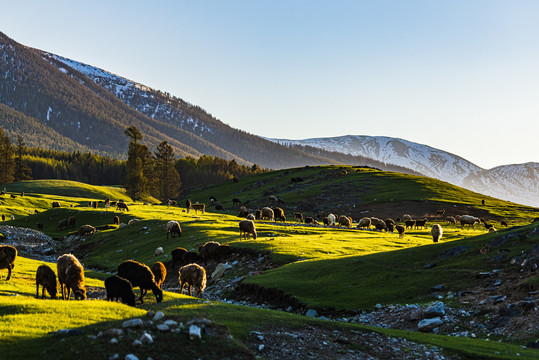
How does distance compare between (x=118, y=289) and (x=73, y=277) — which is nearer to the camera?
(x=118, y=289)

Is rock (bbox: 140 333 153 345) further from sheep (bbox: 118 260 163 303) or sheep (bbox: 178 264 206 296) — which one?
sheep (bbox: 178 264 206 296)

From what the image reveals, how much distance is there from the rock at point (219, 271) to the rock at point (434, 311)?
61.1 feet

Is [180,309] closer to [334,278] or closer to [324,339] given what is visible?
[324,339]

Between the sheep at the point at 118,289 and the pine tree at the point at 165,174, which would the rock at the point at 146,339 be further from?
the pine tree at the point at 165,174

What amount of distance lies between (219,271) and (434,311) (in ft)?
63.4

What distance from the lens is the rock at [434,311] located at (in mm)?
19938

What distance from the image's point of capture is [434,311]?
1998 cm

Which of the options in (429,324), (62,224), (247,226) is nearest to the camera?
(429,324)

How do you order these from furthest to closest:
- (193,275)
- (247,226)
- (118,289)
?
(247,226) → (193,275) → (118,289)

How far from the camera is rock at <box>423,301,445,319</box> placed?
65.4 feet

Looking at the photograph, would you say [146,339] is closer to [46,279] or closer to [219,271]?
[46,279]

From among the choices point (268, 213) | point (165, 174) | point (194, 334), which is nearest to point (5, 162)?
point (165, 174)

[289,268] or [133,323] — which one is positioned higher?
[133,323]

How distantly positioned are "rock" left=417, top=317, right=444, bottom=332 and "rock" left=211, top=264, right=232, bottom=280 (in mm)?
18870
